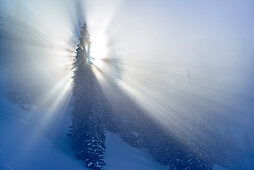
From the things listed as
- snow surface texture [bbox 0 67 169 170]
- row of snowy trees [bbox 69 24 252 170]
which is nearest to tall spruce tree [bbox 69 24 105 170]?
row of snowy trees [bbox 69 24 252 170]

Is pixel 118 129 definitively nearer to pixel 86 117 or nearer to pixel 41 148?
pixel 86 117

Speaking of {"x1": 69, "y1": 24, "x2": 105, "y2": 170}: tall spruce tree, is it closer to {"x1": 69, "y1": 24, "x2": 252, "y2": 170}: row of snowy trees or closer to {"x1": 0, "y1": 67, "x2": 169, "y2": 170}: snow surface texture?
{"x1": 69, "y1": 24, "x2": 252, "y2": 170}: row of snowy trees

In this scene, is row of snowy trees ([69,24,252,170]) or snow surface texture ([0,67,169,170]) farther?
row of snowy trees ([69,24,252,170])

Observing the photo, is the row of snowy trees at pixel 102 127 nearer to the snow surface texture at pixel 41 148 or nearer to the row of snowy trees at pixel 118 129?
the row of snowy trees at pixel 118 129

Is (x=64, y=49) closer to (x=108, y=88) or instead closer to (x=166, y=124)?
(x=108, y=88)

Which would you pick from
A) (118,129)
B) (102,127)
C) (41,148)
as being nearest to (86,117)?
(102,127)

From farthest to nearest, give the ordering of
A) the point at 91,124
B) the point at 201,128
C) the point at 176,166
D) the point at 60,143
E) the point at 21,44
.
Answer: the point at 21,44 < the point at 201,128 < the point at 176,166 < the point at 60,143 < the point at 91,124

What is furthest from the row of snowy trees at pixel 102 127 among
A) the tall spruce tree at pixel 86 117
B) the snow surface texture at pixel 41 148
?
the snow surface texture at pixel 41 148

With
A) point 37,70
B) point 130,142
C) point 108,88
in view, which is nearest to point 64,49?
point 37,70
